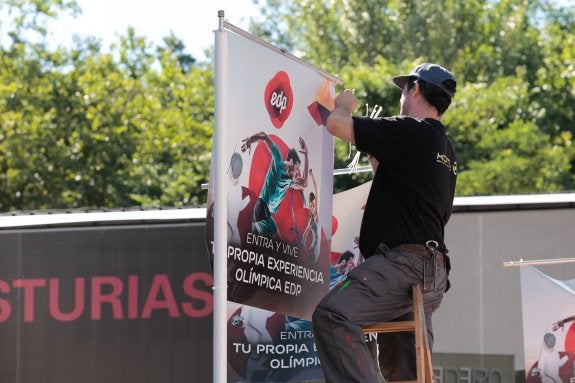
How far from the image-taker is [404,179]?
4.18 m

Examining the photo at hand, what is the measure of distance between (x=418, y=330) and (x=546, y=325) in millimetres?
2876

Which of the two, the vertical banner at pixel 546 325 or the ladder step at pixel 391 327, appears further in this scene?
the vertical banner at pixel 546 325

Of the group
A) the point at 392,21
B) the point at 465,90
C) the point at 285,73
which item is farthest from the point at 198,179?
the point at 285,73

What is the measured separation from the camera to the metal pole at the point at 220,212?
3793 mm

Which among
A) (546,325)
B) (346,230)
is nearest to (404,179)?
(346,230)

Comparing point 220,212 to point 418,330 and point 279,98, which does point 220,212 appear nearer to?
point 279,98

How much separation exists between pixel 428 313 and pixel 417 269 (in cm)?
35

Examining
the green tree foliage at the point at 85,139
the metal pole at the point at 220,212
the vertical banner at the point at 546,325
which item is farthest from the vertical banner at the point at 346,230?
the green tree foliage at the point at 85,139

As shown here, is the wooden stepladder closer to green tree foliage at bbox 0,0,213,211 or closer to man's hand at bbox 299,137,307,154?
man's hand at bbox 299,137,307,154

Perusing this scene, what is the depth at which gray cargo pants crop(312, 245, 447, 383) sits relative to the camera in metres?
4.02

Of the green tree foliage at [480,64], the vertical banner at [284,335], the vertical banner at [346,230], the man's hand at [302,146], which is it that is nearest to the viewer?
the man's hand at [302,146]

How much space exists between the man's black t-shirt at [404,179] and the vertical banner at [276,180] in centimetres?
42

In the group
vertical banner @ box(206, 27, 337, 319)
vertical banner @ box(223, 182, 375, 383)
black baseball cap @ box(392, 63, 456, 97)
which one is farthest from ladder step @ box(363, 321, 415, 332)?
black baseball cap @ box(392, 63, 456, 97)

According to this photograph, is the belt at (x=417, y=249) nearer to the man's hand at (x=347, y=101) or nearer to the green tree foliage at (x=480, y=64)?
the man's hand at (x=347, y=101)
